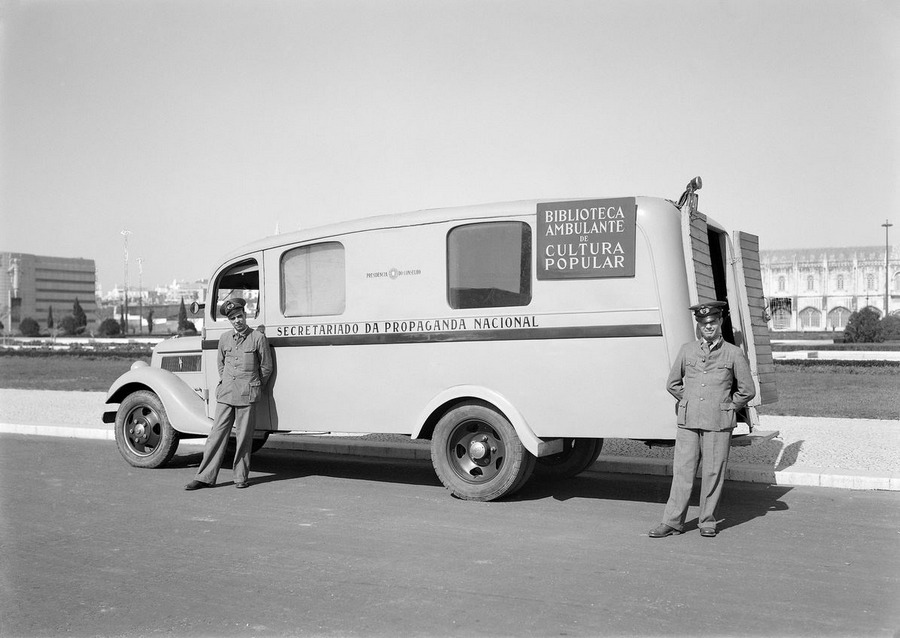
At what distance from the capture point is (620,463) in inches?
380

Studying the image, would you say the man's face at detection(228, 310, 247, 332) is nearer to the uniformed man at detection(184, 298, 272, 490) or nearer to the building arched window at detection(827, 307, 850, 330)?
the uniformed man at detection(184, 298, 272, 490)

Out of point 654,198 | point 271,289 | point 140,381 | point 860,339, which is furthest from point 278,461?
point 860,339

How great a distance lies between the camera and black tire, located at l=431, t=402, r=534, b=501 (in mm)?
7594

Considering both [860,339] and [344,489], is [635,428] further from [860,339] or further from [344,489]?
[860,339]

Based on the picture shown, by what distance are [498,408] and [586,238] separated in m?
1.65

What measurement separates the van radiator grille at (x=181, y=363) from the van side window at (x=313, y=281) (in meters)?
2.02

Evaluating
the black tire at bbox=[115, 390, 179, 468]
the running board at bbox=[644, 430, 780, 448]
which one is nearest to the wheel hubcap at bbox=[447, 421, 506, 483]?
the running board at bbox=[644, 430, 780, 448]

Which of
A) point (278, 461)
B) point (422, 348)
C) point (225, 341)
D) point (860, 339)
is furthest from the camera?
point (860, 339)

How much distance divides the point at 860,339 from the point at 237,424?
41916 millimetres

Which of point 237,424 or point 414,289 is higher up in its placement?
point 414,289

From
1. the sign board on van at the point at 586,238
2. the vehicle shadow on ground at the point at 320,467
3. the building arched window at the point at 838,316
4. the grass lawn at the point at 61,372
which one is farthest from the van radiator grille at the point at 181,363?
the building arched window at the point at 838,316

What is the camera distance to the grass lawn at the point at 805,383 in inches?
606

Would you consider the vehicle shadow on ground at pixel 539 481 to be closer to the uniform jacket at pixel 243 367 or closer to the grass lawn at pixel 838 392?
the uniform jacket at pixel 243 367

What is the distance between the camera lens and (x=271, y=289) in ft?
29.4
